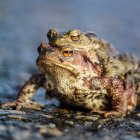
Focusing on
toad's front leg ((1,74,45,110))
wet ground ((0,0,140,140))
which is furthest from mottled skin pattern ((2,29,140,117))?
wet ground ((0,0,140,140))

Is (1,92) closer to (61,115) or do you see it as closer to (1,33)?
(61,115)

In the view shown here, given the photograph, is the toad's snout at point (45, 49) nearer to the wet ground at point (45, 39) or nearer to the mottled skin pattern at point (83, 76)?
the mottled skin pattern at point (83, 76)

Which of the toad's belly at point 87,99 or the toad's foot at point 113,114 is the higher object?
the toad's belly at point 87,99

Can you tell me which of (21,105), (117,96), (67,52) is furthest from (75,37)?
(21,105)

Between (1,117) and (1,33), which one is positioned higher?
(1,33)

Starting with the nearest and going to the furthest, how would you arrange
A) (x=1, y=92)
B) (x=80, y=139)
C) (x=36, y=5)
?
1. (x=80, y=139)
2. (x=1, y=92)
3. (x=36, y=5)

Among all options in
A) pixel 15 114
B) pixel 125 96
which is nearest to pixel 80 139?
pixel 15 114

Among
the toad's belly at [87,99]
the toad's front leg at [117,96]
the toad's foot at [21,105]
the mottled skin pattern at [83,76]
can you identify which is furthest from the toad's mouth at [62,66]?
the toad's foot at [21,105]

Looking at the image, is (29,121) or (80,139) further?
(29,121)
